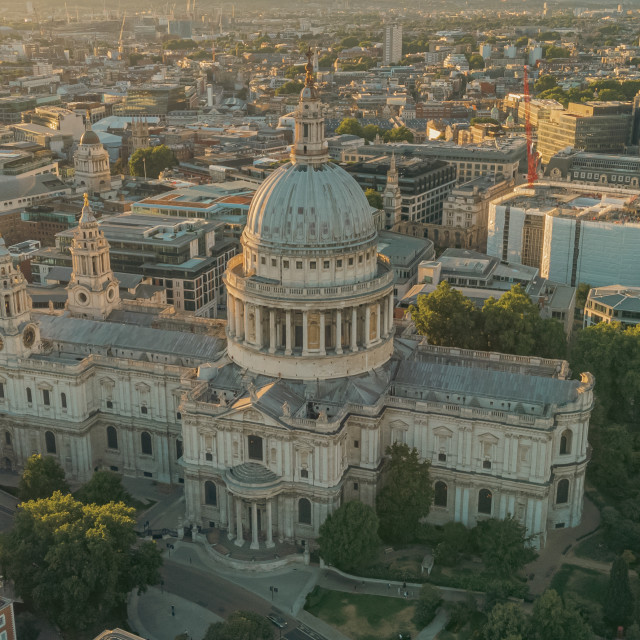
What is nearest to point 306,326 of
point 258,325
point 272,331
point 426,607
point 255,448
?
point 272,331

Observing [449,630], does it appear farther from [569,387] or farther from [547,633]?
[569,387]

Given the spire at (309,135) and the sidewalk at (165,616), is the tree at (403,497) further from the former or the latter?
the spire at (309,135)

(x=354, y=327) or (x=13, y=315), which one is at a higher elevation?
(x=354, y=327)

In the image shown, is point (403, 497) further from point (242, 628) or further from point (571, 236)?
point (571, 236)

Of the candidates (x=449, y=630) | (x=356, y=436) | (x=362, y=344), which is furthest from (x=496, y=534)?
(x=362, y=344)

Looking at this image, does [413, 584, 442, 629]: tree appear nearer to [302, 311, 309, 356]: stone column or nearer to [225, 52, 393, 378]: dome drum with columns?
[225, 52, 393, 378]: dome drum with columns
